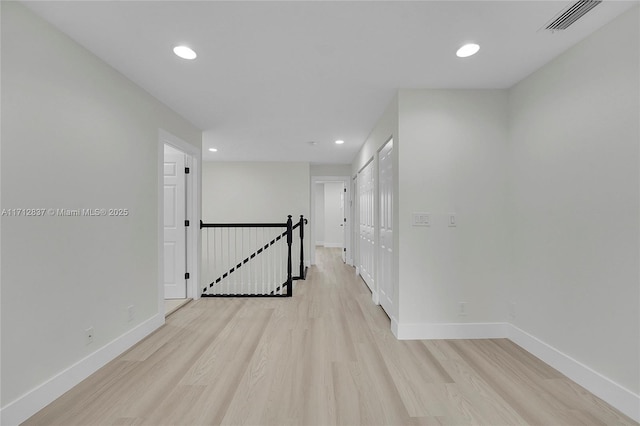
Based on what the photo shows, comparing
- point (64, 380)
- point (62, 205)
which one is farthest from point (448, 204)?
point (64, 380)

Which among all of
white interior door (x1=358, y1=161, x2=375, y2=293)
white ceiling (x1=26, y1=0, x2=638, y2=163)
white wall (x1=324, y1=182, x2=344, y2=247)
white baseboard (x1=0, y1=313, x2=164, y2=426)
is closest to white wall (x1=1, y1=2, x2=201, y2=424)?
white baseboard (x1=0, y1=313, x2=164, y2=426)

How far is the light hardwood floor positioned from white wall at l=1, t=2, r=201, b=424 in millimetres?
301

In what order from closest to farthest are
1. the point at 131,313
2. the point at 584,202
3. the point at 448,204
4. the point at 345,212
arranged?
1. the point at 584,202
2. the point at 131,313
3. the point at 448,204
4. the point at 345,212

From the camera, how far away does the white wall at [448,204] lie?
277 cm

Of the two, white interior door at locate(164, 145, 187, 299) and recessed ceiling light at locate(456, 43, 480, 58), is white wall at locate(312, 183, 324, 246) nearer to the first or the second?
white interior door at locate(164, 145, 187, 299)

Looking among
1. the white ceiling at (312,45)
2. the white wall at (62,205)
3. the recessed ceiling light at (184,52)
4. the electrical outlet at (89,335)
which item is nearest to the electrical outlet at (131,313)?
the white wall at (62,205)

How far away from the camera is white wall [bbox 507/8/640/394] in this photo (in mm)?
1743

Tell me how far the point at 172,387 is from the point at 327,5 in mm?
2618

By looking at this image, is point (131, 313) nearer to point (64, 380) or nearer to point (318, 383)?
point (64, 380)

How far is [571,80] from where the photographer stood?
2113mm

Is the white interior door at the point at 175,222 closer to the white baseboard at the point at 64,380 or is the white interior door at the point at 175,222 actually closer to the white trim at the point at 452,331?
the white baseboard at the point at 64,380

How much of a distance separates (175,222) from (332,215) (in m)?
7.56

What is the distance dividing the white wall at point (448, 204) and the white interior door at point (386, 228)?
1.36 feet

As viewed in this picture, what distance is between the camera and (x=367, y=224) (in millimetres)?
4801
